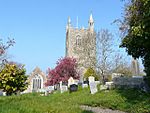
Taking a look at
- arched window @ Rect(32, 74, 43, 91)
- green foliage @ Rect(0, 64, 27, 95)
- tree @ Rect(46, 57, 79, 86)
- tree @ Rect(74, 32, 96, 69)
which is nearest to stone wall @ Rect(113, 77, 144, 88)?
green foliage @ Rect(0, 64, 27, 95)

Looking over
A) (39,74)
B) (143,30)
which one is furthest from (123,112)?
(39,74)

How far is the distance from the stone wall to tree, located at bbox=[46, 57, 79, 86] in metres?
29.4

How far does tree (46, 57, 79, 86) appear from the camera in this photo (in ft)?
188

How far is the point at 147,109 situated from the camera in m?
14.5

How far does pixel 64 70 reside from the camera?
189ft

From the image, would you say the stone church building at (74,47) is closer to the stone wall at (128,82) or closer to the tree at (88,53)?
the tree at (88,53)

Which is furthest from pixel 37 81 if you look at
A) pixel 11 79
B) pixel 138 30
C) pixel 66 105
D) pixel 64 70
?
→ pixel 66 105

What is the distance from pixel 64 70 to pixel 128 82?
31.0 metres

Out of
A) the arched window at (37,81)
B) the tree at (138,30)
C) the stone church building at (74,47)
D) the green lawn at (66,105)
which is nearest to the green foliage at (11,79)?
the stone church building at (74,47)

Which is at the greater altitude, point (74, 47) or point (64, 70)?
point (74, 47)

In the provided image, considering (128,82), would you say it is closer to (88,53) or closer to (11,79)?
(11,79)

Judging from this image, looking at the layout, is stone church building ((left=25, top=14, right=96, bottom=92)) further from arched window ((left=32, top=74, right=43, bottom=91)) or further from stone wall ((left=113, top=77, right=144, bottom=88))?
stone wall ((left=113, top=77, right=144, bottom=88))

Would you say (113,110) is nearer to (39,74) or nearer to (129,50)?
(129,50)

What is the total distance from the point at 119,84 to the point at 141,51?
586cm
